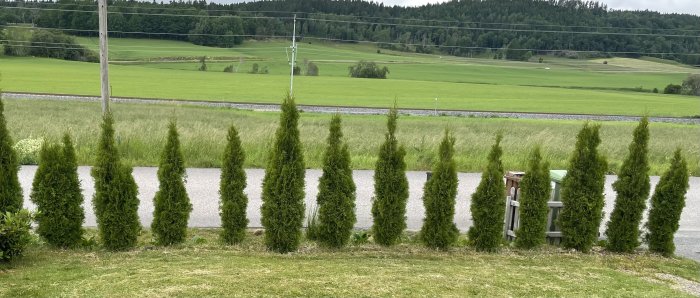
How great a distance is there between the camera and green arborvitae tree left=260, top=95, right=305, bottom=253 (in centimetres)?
775

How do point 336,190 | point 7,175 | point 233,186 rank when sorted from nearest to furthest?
1. point 7,175
2. point 233,186
3. point 336,190

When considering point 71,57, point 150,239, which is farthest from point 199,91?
point 150,239

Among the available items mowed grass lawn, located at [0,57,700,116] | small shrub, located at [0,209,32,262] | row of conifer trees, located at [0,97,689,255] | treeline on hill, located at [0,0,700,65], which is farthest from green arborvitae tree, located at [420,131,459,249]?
treeline on hill, located at [0,0,700,65]

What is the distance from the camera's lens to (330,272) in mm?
6551

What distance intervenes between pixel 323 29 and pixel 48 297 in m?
64.2

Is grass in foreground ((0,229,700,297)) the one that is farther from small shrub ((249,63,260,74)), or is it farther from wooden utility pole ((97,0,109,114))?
small shrub ((249,63,260,74))

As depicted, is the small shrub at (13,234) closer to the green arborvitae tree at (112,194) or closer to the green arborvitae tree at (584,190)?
the green arborvitae tree at (112,194)

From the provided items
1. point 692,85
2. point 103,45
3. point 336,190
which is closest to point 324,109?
point 103,45

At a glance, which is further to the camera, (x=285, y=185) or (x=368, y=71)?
(x=368, y=71)

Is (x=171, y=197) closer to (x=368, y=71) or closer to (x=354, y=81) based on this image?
(x=354, y=81)

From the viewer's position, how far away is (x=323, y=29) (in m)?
67.9

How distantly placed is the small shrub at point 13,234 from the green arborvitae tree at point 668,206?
325 inches

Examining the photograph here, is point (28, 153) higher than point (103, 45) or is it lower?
lower

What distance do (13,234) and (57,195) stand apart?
0.94m
